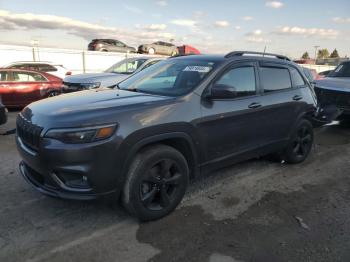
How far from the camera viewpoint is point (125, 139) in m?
3.39

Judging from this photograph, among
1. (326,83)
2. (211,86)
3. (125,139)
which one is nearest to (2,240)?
(125,139)

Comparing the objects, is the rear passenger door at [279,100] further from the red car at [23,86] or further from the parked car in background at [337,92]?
the red car at [23,86]

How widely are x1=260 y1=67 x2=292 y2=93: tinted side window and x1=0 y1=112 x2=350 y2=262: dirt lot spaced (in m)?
1.32

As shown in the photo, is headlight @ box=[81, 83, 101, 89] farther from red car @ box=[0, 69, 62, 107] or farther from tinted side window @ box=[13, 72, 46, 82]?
tinted side window @ box=[13, 72, 46, 82]

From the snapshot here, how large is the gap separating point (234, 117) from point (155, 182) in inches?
52.9

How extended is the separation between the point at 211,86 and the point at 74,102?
5.04ft

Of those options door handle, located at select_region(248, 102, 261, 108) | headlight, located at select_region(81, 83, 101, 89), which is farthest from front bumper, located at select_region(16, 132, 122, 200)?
headlight, located at select_region(81, 83, 101, 89)

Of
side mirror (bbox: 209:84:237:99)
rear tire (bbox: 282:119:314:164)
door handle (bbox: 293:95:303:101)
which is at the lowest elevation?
rear tire (bbox: 282:119:314:164)

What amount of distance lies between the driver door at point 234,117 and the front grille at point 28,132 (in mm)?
1694

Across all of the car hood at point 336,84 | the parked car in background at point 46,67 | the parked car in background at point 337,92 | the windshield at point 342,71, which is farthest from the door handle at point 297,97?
the parked car in background at point 46,67

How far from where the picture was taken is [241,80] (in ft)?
15.4

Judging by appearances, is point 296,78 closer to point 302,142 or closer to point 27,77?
point 302,142

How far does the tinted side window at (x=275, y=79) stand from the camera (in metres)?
5.06

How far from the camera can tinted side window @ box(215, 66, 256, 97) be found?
4469mm
